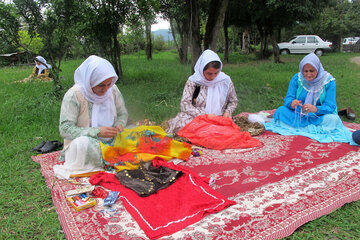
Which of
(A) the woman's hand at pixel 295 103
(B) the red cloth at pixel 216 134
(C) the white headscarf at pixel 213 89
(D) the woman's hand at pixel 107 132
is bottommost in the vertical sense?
(B) the red cloth at pixel 216 134

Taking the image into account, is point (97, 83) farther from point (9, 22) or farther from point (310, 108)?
point (9, 22)

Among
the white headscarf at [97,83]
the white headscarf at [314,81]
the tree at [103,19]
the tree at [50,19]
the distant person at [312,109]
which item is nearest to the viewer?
the white headscarf at [97,83]

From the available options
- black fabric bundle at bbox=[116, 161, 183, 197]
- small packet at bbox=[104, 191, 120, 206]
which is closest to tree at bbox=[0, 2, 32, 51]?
black fabric bundle at bbox=[116, 161, 183, 197]

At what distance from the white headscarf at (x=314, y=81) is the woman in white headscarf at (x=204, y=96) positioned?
3.43 ft

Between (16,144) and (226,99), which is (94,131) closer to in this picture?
(16,144)

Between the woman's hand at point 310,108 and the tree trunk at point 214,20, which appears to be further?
the tree trunk at point 214,20

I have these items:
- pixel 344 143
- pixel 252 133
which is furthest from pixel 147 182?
pixel 344 143

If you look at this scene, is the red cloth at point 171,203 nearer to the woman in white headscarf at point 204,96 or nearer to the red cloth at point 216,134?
the red cloth at point 216,134

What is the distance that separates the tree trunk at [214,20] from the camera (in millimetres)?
5812

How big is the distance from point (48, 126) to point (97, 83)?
2.17 m

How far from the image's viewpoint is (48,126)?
4.29m

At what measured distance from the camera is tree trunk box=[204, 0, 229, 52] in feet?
19.1

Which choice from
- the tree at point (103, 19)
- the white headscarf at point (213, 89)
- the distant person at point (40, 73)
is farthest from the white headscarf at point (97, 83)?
the distant person at point (40, 73)

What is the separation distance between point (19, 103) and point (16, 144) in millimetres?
2177
